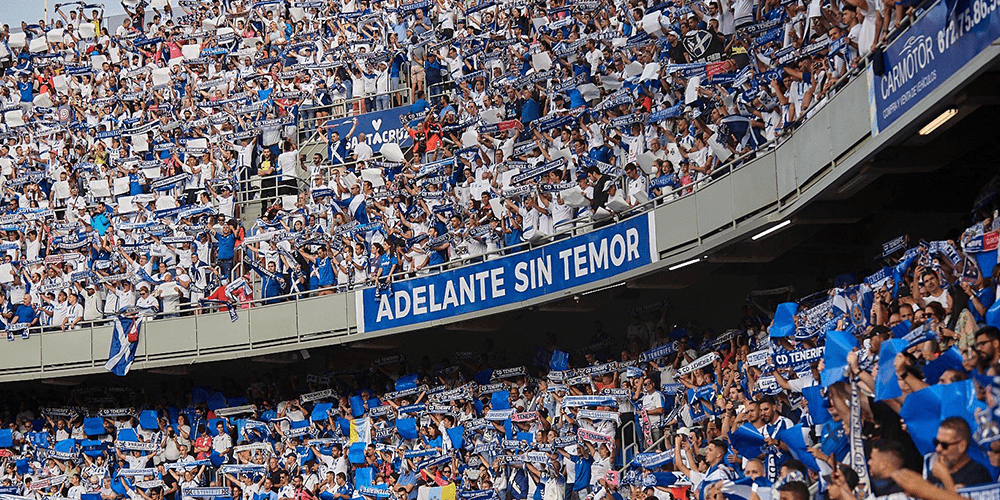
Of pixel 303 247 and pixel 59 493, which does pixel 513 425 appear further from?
pixel 59 493

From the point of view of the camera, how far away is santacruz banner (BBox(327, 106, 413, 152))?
23.2m

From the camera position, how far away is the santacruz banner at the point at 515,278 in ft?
52.9

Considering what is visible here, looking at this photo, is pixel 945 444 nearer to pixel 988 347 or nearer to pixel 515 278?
pixel 988 347

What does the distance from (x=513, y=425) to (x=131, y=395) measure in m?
8.36

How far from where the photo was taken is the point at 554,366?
18.0 metres

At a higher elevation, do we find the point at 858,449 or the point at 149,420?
the point at 149,420

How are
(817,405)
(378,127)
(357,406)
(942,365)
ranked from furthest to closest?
1. (378,127)
2. (357,406)
3. (817,405)
4. (942,365)

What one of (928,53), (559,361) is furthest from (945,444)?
(559,361)

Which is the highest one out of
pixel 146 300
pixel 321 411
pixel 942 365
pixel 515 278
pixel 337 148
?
pixel 337 148

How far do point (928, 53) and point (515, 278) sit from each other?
8590 millimetres

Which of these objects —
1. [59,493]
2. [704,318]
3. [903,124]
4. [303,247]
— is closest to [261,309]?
[303,247]

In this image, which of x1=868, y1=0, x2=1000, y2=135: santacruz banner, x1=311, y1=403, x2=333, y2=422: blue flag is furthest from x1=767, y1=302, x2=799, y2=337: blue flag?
x1=311, y1=403, x2=333, y2=422: blue flag

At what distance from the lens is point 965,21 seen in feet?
30.9

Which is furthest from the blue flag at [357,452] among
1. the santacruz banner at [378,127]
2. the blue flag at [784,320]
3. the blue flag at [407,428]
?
the blue flag at [784,320]
